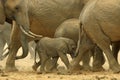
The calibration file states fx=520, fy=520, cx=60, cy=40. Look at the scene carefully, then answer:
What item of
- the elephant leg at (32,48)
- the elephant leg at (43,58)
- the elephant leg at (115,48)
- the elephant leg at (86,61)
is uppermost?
the elephant leg at (43,58)

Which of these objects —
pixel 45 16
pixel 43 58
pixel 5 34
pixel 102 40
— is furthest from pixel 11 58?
pixel 5 34

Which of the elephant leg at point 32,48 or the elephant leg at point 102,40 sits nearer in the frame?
the elephant leg at point 102,40

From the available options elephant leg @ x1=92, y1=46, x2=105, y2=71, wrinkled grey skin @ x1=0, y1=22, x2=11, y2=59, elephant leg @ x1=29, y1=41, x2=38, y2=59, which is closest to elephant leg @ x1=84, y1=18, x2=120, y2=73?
elephant leg @ x1=92, y1=46, x2=105, y2=71

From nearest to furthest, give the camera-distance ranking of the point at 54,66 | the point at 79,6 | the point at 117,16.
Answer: the point at 117,16, the point at 54,66, the point at 79,6

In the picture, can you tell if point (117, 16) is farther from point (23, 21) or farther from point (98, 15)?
point (23, 21)

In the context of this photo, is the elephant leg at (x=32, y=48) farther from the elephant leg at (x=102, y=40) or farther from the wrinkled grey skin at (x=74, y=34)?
the elephant leg at (x=102, y=40)

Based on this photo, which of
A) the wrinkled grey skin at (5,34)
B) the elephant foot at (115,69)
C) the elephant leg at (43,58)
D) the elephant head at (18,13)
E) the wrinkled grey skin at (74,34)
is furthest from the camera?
the wrinkled grey skin at (5,34)

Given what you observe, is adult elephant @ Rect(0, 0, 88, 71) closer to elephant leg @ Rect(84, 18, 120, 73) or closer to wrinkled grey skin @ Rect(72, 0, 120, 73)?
wrinkled grey skin @ Rect(72, 0, 120, 73)

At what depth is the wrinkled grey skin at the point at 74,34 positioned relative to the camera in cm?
1004

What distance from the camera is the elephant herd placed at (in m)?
9.20

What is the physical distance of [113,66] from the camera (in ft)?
30.1

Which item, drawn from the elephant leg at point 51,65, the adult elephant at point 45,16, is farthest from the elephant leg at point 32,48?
the elephant leg at point 51,65

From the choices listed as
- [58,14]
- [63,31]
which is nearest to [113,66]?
[63,31]

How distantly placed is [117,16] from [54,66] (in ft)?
5.22
